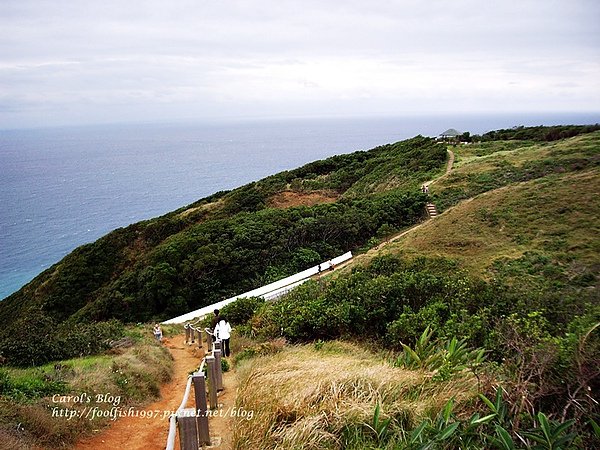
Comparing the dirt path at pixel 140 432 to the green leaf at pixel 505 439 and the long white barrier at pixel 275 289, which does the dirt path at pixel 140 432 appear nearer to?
the green leaf at pixel 505 439

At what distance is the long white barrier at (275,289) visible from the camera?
18.7 metres

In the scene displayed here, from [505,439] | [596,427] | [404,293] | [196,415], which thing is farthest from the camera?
[404,293]

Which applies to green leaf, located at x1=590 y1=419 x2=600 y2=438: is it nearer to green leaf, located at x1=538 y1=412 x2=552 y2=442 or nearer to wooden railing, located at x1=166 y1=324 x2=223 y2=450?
green leaf, located at x1=538 y1=412 x2=552 y2=442

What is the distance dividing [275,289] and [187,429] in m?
15.6

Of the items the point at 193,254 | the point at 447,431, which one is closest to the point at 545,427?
the point at 447,431

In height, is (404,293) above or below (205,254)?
above

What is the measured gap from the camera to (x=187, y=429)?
421 cm

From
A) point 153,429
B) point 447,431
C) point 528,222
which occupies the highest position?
point 447,431

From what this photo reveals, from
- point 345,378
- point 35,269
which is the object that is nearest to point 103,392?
point 345,378

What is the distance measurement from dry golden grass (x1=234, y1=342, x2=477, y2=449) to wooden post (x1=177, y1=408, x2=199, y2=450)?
67 centimetres

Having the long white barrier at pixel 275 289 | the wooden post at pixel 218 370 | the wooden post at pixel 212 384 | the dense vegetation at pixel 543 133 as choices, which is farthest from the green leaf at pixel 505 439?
the dense vegetation at pixel 543 133

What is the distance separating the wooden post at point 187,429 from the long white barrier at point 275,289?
522 inches

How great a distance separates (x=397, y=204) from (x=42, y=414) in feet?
75.3

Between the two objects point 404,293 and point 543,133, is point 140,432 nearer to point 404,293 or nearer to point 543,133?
point 404,293
